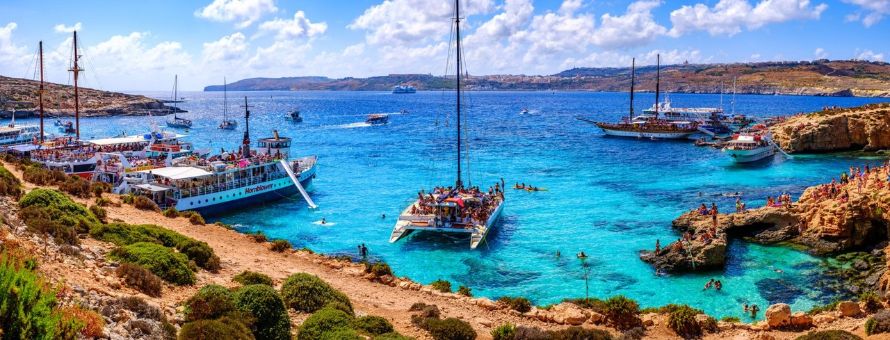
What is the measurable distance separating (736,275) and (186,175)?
3402 cm

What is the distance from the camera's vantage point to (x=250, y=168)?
47.8 m

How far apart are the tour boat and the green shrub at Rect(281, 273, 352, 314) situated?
83.3ft

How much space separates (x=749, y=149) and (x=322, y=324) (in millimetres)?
62588

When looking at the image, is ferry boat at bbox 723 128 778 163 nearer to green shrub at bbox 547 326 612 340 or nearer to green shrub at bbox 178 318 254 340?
green shrub at bbox 547 326 612 340

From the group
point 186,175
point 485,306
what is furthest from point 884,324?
point 186,175

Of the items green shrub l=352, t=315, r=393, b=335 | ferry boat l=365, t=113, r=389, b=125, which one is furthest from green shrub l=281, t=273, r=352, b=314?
ferry boat l=365, t=113, r=389, b=125

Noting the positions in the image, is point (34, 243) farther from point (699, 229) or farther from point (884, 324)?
Result: point (699, 229)

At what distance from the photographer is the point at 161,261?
19547 millimetres

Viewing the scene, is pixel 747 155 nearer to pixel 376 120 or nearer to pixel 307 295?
pixel 307 295

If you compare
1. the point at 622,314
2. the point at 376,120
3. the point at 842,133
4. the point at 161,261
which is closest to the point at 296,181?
the point at 161,261

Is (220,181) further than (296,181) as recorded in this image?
No

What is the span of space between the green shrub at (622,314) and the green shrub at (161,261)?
1309 centimetres

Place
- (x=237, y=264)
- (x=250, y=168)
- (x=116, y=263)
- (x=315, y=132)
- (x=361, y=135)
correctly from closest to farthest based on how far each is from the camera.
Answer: (x=116, y=263)
(x=237, y=264)
(x=250, y=168)
(x=361, y=135)
(x=315, y=132)

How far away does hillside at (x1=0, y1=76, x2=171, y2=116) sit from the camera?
14100cm
